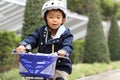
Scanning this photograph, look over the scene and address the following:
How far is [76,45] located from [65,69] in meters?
14.0

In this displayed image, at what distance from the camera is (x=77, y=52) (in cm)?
1864

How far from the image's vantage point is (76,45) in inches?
741

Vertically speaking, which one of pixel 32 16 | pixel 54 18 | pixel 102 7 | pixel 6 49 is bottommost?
pixel 102 7

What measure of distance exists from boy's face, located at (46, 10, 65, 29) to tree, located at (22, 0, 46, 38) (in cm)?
769

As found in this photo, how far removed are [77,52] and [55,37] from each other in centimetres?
1389

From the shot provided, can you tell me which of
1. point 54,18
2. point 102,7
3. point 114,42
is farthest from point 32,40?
point 102,7

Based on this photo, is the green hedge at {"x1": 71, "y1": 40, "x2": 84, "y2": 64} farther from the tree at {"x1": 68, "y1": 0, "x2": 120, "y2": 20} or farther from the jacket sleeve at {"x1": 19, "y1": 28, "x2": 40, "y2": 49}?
the jacket sleeve at {"x1": 19, "y1": 28, "x2": 40, "y2": 49}

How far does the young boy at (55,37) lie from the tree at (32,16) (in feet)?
24.8

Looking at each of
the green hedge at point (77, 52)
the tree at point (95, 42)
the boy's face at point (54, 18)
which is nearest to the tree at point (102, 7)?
the green hedge at point (77, 52)

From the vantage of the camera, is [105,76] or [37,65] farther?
[105,76]

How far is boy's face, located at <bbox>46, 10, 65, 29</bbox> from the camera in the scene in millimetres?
4699

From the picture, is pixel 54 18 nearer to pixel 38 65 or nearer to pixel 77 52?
pixel 38 65

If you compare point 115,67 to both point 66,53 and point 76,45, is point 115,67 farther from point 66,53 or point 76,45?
point 66,53

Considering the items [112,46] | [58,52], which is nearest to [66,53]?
→ [58,52]
